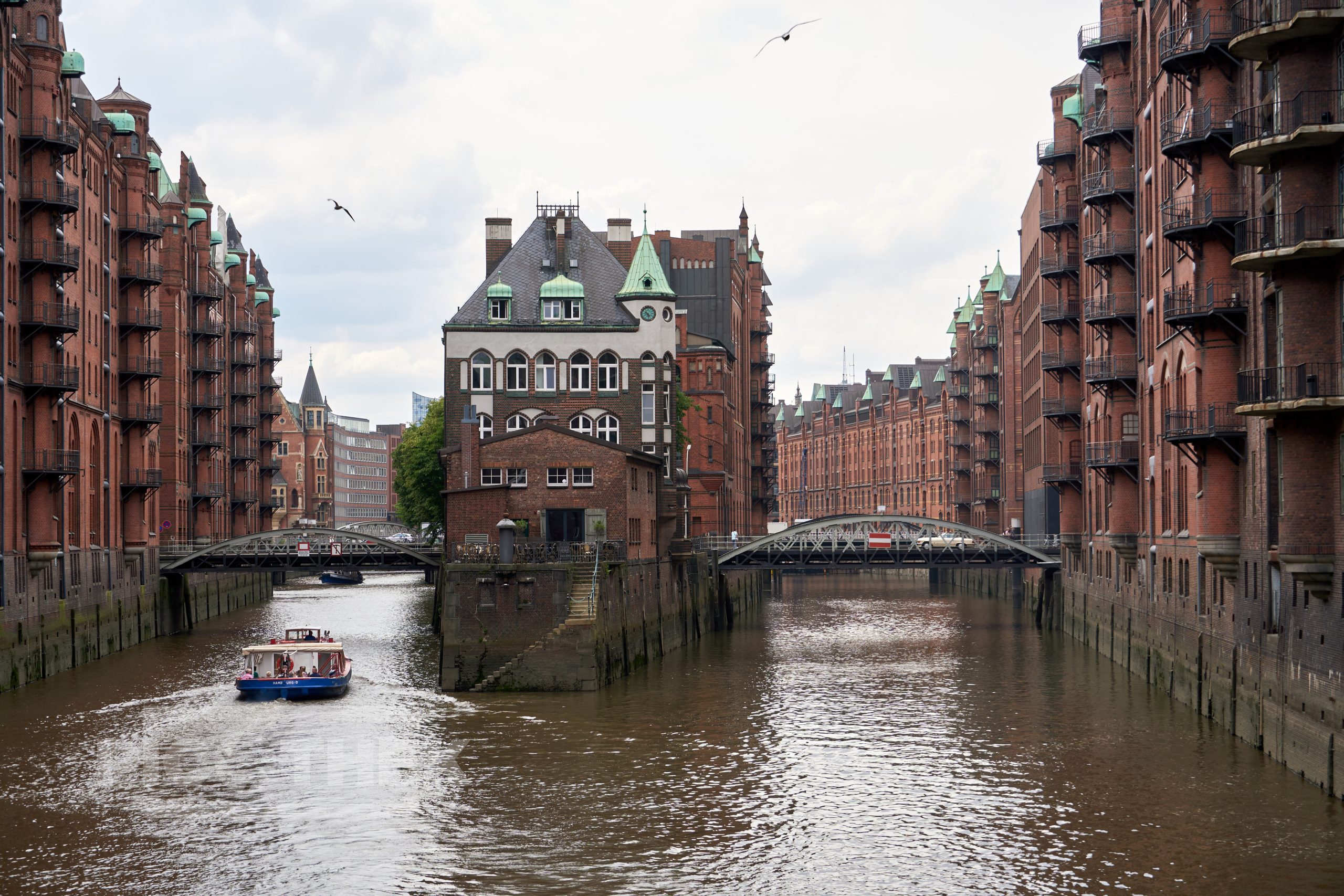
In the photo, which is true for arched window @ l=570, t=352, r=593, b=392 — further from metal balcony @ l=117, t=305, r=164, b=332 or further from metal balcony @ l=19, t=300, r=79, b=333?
metal balcony @ l=19, t=300, r=79, b=333

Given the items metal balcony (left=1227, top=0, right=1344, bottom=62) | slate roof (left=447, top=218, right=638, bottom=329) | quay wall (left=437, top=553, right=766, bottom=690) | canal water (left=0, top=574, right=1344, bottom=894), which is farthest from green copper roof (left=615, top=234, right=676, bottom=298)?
metal balcony (left=1227, top=0, right=1344, bottom=62)

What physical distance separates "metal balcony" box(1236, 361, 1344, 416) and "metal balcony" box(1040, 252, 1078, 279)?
43271 mm

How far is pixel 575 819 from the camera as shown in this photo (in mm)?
37188

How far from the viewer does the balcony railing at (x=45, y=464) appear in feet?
207

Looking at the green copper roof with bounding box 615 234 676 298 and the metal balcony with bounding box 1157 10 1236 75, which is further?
the green copper roof with bounding box 615 234 676 298

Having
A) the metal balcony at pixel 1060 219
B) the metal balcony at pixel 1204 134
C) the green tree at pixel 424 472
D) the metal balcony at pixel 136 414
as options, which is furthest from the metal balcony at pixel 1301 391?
the metal balcony at pixel 136 414

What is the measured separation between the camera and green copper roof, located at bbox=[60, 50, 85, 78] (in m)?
66.8

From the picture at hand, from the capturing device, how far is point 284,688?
57969mm

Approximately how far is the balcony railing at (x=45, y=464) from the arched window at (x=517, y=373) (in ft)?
77.9

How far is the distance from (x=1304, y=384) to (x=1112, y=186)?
31665 mm

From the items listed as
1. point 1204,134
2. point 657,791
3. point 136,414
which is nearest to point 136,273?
point 136,414

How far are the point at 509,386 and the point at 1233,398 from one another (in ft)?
143

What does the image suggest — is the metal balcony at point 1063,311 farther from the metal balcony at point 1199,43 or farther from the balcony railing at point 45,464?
the balcony railing at point 45,464

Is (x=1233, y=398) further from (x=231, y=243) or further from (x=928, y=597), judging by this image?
(x=231, y=243)
